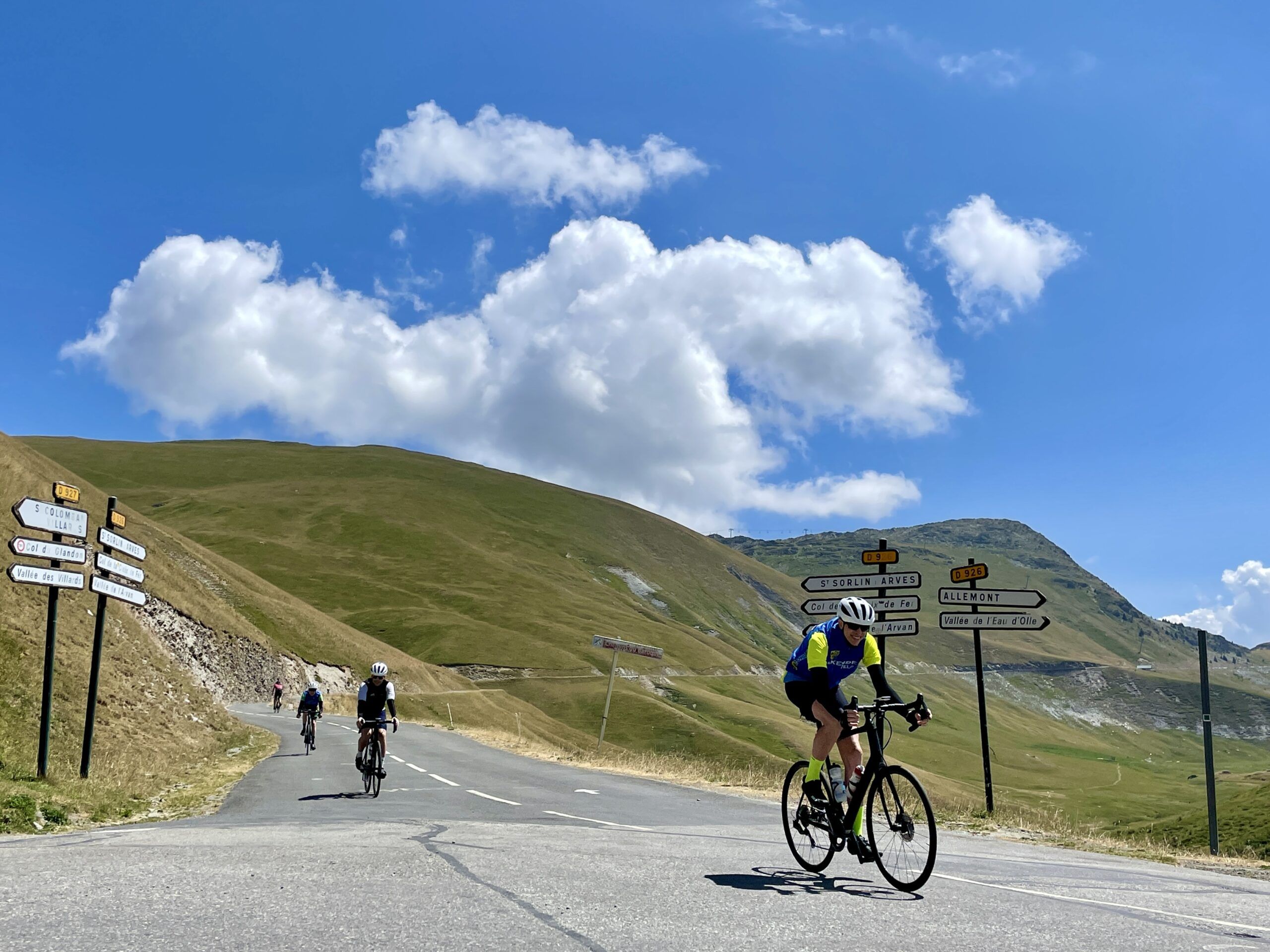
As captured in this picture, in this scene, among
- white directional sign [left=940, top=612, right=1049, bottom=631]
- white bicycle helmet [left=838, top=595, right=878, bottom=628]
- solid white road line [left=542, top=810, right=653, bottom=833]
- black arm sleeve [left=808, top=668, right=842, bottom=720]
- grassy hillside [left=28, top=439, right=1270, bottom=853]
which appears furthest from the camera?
grassy hillside [left=28, top=439, right=1270, bottom=853]

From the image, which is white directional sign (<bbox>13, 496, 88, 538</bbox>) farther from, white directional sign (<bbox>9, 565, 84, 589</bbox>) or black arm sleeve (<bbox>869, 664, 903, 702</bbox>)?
black arm sleeve (<bbox>869, 664, 903, 702</bbox>)

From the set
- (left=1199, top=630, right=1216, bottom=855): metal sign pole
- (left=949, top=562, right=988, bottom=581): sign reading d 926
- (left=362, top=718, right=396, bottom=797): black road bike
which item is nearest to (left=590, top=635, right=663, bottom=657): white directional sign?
(left=949, top=562, right=988, bottom=581): sign reading d 926

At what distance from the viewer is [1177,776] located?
6703 inches

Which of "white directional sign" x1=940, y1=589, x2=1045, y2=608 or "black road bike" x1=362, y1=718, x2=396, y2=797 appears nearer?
"black road bike" x1=362, y1=718, x2=396, y2=797

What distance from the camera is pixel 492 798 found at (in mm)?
16781

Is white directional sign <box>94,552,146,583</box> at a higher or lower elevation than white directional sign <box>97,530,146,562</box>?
lower

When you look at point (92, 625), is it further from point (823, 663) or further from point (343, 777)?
point (823, 663)

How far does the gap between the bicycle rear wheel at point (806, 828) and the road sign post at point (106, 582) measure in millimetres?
14135

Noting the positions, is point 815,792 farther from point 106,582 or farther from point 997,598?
point 106,582

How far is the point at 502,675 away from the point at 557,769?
90.0m

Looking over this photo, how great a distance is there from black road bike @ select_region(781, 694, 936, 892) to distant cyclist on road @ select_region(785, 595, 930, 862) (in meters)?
0.07

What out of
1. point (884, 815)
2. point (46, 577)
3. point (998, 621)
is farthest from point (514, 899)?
point (998, 621)

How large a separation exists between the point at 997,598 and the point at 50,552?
60.6ft

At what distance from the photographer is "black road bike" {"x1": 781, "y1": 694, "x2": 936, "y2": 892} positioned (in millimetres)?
6953
